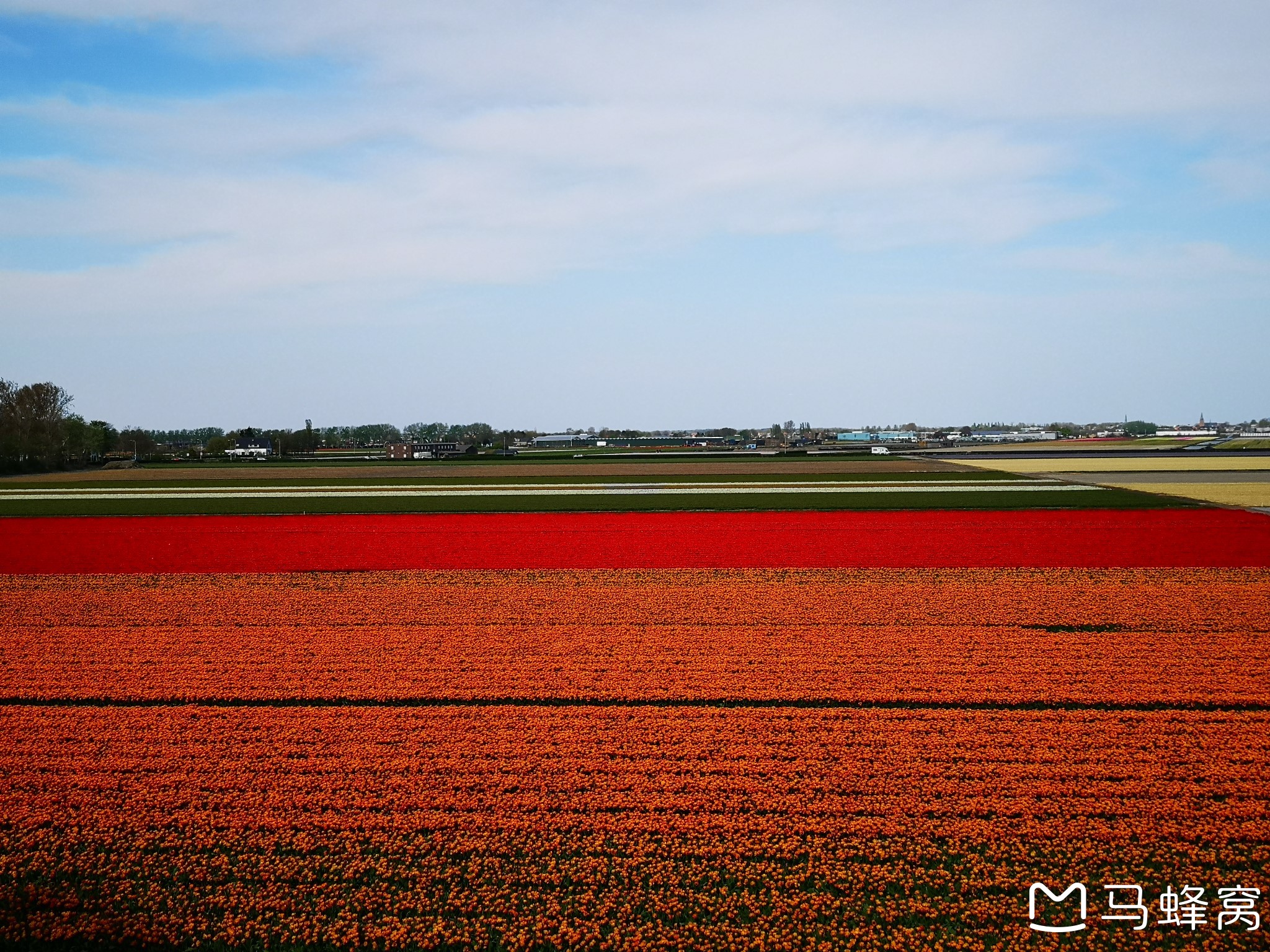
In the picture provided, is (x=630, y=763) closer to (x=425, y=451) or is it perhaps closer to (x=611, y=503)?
(x=611, y=503)

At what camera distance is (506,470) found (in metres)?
84.8

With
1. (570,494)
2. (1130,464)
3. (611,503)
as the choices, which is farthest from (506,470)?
(1130,464)

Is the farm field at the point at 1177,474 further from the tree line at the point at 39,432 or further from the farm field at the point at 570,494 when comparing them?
the tree line at the point at 39,432

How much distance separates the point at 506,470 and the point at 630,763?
2967 inches

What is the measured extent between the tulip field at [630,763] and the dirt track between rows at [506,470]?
54501mm

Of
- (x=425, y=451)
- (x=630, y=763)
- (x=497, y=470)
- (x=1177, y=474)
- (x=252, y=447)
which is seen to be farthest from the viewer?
(x=252, y=447)

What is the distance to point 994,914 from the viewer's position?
7.55m

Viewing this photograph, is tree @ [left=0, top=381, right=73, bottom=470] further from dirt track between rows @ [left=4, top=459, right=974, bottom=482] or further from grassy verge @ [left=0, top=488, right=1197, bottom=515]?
grassy verge @ [left=0, top=488, right=1197, bottom=515]

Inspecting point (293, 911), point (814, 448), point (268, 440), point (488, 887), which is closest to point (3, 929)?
point (293, 911)

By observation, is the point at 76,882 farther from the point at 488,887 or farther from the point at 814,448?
the point at 814,448

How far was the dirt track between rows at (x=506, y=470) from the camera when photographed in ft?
252

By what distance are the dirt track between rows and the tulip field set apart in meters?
54.5

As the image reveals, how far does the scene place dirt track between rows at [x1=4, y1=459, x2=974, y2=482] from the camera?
76.7 m

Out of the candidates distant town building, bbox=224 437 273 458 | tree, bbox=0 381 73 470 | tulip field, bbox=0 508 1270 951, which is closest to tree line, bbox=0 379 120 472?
tree, bbox=0 381 73 470
